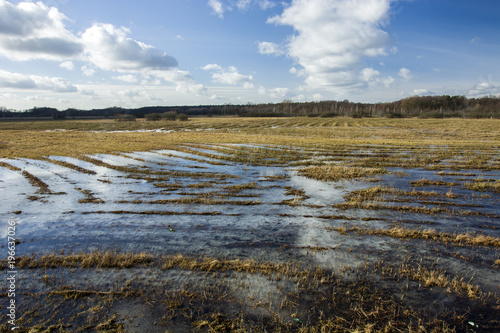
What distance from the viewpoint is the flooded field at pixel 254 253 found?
6406 mm

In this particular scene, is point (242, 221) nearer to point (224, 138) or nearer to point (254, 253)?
point (254, 253)

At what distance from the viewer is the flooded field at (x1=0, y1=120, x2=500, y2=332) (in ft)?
21.0

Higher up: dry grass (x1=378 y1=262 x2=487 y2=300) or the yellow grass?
the yellow grass

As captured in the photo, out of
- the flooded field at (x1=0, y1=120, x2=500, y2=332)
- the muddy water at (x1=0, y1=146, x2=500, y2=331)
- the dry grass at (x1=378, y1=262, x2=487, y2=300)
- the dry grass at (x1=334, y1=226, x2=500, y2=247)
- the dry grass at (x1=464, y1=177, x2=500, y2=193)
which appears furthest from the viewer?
the dry grass at (x1=464, y1=177, x2=500, y2=193)

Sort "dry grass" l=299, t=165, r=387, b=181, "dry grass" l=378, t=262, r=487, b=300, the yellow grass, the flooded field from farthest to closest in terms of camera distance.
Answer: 1. the yellow grass
2. "dry grass" l=299, t=165, r=387, b=181
3. "dry grass" l=378, t=262, r=487, b=300
4. the flooded field

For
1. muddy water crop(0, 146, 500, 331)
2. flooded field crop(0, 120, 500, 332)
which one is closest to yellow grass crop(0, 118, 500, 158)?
muddy water crop(0, 146, 500, 331)

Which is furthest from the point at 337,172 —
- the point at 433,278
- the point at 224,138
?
the point at 224,138

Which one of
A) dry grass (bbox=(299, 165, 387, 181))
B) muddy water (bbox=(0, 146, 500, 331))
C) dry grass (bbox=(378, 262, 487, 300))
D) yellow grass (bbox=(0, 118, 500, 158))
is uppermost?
yellow grass (bbox=(0, 118, 500, 158))

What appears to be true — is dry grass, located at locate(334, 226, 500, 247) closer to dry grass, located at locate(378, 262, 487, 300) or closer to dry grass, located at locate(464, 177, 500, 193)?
dry grass, located at locate(378, 262, 487, 300)

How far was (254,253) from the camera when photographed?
929 cm

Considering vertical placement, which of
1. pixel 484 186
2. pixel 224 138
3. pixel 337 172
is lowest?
pixel 484 186

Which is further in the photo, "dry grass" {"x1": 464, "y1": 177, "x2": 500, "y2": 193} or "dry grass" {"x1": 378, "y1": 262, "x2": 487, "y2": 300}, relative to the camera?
"dry grass" {"x1": 464, "y1": 177, "x2": 500, "y2": 193}

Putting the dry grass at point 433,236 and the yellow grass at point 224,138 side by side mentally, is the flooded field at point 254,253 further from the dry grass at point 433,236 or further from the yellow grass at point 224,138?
the yellow grass at point 224,138

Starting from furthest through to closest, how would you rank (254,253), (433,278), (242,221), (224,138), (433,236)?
(224,138)
(242,221)
(433,236)
(254,253)
(433,278)
